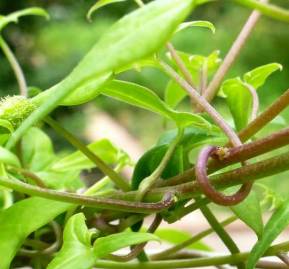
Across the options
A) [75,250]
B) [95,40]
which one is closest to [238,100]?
[75,250]

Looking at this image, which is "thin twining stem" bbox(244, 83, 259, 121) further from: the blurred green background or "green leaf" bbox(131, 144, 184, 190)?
the blurred green background

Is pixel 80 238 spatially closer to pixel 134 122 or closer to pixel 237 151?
pixel 237 151

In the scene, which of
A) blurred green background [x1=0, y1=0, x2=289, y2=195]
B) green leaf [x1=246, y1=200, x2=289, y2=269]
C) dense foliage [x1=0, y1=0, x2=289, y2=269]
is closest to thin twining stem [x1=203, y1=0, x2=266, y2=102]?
dense foliage [x1=0, y1=0, x2=289, y2=269]

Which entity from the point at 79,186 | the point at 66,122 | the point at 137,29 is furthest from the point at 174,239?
the point at 66,122

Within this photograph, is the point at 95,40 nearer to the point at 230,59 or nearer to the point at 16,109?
the point at 230,59

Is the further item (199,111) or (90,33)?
(90,33)

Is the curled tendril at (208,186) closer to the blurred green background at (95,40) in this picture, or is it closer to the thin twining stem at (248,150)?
the thin twining stem at (248,150)
